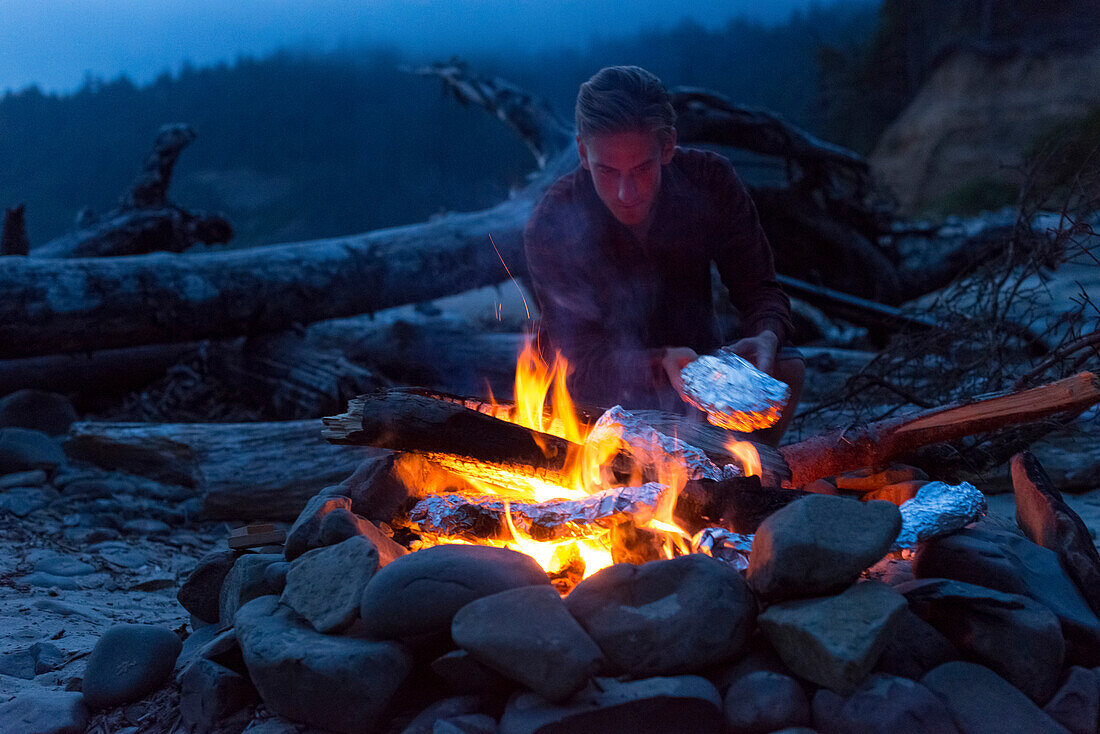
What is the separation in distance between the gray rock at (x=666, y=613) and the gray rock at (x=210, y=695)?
83 cm

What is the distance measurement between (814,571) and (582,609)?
0.52m

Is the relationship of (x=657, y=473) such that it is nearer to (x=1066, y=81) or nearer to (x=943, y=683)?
(x=943, y=683)

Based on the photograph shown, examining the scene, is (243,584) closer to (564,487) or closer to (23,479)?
(564,487)

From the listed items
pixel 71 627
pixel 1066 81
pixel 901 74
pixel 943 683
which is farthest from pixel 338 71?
pixel 943 683

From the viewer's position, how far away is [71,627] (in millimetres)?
2492

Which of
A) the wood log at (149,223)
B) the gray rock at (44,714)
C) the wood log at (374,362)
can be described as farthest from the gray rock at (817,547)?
the wood log at (149,223)

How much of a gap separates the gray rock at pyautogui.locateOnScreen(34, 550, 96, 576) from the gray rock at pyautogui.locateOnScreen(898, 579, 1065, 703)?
306 cm

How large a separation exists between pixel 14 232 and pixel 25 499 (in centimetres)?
242

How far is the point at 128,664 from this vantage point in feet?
6.57

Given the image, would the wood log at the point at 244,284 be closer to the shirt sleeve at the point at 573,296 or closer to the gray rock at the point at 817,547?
the shirt sleeve at the point at 573,296

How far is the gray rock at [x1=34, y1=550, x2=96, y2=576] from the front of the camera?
120 inches

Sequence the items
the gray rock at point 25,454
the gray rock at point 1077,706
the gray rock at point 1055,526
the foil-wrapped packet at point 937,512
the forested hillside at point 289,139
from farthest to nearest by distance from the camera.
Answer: the forested hillside at point 289,139 → the gray rock at point 25,454 → the foil-wrapped packet at point 937,512 → the gray rock at point 1055,526 → the gray rock at point 1077,706

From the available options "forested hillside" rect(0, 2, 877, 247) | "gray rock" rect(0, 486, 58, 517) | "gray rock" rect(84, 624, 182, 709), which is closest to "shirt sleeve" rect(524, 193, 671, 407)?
"gray rock" rect(84, 624, 182, 709)

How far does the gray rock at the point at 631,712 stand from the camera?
1.53 metres
